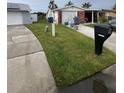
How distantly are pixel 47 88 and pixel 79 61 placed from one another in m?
0.27

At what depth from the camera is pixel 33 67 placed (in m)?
1.35

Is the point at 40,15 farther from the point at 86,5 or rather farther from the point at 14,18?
the point at 86,5

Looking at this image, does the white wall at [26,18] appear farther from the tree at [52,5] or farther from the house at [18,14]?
the tree at [52,5]

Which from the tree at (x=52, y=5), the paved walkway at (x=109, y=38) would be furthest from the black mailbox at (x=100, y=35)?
the tree at (x=52, y=5)

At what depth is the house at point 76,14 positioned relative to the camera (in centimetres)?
139

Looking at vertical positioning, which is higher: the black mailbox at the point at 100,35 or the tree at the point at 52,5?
the tree at the point at 52,5

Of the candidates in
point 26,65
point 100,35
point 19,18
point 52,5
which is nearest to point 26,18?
point 19,18

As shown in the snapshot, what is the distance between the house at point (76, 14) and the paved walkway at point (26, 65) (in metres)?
0.23

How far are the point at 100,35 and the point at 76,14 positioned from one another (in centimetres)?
22

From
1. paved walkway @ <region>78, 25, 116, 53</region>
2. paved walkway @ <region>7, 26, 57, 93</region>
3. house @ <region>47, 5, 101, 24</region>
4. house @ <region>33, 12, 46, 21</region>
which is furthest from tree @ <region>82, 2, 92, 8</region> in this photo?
paved walkway @ <region>7, 26, 57, 93</region>

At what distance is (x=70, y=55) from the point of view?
1.40 metres

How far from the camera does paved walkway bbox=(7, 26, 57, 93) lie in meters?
1.30

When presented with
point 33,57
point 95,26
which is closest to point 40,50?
point 33,57
